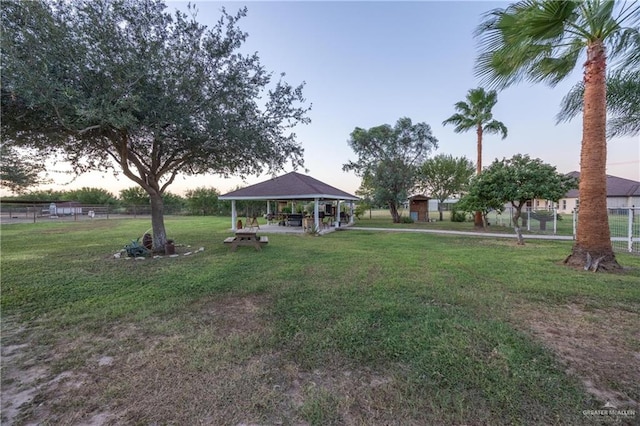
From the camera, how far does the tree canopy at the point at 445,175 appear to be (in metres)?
29.0

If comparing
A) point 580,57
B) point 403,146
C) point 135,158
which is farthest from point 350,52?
point 403,146

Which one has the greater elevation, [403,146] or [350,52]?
[350,52]

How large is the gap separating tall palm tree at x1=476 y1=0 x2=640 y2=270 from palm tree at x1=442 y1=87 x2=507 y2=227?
10.8 metres

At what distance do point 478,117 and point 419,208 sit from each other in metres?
9.79

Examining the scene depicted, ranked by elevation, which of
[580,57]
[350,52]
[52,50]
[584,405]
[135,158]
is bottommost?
[584,405]

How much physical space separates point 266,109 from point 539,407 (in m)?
8.51

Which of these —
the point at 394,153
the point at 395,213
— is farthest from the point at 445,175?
the point at 395,213

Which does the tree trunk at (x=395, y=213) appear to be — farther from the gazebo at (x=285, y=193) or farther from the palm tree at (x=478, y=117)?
the palm tree at (x=478, y=117)

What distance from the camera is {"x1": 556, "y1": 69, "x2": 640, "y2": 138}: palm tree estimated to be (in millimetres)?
7160

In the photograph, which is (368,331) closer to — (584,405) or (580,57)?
(584,405)

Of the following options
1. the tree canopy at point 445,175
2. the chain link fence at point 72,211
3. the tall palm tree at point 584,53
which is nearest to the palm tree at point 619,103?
the tall palm tree at point 584,53

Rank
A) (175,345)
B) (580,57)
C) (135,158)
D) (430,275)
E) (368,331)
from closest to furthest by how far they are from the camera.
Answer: (175,345) → (368,331) → (430,275) → (580,57) → (135,158)

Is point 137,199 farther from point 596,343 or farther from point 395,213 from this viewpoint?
point 596,343

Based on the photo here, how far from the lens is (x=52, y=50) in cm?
495
